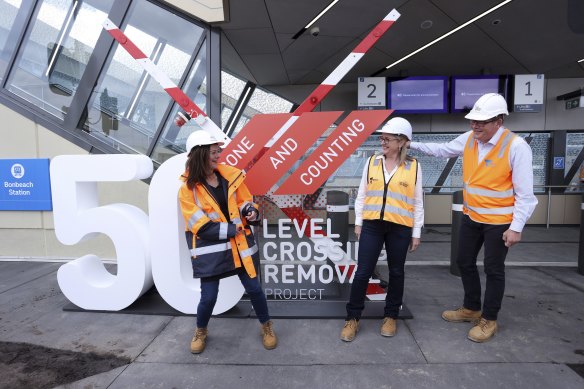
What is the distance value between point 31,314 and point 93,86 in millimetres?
3369

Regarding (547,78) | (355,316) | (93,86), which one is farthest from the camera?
(547,78)

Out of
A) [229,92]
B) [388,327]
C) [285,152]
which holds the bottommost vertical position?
[388,327]

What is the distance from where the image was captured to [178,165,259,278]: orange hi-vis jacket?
8.27 feet

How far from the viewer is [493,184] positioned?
8.91 ft

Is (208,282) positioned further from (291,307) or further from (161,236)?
(291,307)

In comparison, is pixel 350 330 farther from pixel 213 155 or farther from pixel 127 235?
pixel 127 235

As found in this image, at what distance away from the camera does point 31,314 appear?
11.3 ft

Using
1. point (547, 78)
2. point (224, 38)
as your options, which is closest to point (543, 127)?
point (547, 78)

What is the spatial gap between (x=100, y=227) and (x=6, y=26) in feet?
14.3

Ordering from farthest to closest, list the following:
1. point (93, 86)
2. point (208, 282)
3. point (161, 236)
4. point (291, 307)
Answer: point (93, 86) < point (291, 307) < point (161, 236) < point (208, 282)

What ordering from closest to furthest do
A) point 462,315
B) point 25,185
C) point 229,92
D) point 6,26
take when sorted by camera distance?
point 462,315 < point 25,185 < point 6,26 < point 229,92

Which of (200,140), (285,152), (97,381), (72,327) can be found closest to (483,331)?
(285,152)

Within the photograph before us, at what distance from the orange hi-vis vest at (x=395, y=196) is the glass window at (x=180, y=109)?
3.32 meters

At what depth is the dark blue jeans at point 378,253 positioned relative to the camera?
281 centimetres
